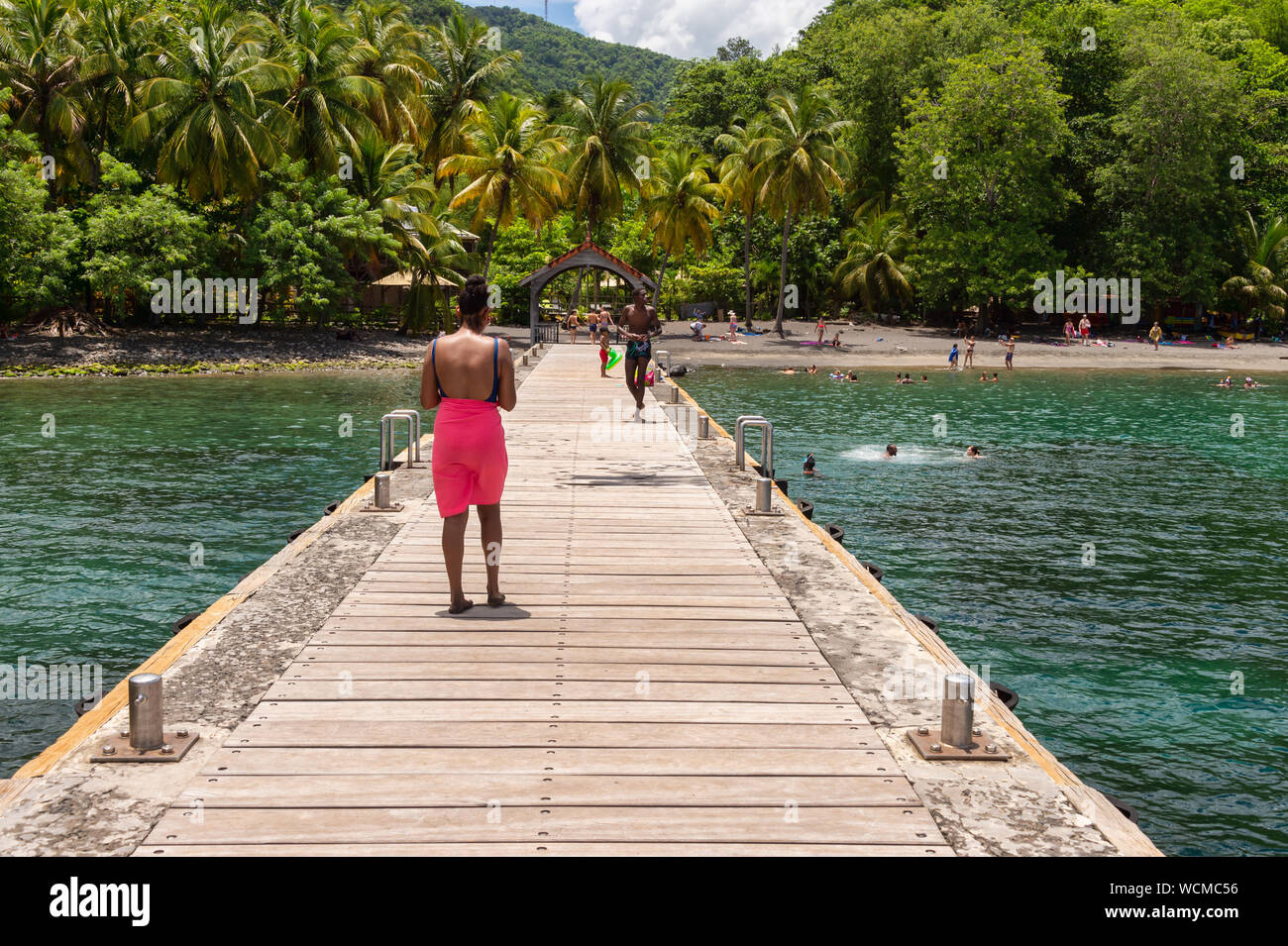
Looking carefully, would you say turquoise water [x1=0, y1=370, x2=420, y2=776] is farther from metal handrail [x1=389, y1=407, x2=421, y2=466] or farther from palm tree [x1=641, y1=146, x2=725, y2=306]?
palm tree [x1=641, y1=146, x2=725, y2=306]

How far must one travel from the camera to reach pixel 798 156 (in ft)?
185

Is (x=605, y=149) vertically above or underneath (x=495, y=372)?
above

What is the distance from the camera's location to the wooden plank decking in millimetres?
4789

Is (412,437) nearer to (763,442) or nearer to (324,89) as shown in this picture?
(763,442)

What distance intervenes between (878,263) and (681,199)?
467 inches

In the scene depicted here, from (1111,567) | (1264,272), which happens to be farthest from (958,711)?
(1264,272)

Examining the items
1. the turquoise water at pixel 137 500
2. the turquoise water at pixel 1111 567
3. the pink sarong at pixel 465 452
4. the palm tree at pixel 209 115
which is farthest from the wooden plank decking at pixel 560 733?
the palm tree at pixel 209 115

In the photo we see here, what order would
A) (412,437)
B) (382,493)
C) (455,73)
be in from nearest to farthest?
1. (382,493)
2. (412,437)
3. (455,73)

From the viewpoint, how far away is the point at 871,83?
65312mm

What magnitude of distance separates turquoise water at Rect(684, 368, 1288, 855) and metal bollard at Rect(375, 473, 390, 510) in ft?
20.5

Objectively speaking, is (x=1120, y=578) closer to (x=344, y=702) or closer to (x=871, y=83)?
(x=344, y=702)

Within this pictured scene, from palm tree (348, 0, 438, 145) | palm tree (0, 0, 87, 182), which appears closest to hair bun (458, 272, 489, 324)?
palm tree (0, 0, 87, 182)

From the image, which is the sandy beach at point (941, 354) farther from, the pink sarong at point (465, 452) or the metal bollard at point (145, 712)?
the metal bollard at point (145, 712)
